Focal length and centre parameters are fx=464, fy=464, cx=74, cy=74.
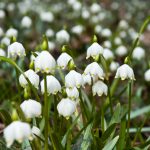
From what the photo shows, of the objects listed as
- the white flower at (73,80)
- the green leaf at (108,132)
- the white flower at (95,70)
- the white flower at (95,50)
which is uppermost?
the white flower at (95,50)

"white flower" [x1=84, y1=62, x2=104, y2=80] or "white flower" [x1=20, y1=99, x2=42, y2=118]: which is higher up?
"white flower" [x1=84, y1=62, x2=104, y2=80]

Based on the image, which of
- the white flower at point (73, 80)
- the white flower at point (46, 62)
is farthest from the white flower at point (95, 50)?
the white flower at point (46, 62)

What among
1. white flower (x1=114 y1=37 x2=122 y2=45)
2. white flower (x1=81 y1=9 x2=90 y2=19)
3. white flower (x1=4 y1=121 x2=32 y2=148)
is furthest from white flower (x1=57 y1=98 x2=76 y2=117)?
white flower (x1=81 y1=9 x2=90 y2=19)

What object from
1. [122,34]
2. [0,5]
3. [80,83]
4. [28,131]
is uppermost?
[0,5]

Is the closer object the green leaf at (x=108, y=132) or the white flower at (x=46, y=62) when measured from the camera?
the white flower at (x=46, y=62)

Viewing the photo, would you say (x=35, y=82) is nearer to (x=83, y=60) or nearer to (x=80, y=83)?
(x=80, y=83)

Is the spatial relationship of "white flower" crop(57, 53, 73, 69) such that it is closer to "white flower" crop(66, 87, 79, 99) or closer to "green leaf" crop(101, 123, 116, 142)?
"white flower" crop(66, 87, 79, 99)

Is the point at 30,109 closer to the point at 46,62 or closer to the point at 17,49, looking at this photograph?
the point at 46,62

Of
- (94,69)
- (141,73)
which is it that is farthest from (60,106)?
(141,73)

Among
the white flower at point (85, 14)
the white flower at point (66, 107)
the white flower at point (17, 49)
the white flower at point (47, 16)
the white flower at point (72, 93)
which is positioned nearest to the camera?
the white flower at point (66, 107)

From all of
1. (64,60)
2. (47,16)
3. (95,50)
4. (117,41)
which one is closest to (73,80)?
(64,60)

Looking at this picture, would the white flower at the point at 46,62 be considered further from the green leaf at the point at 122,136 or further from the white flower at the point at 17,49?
the green leaf at the point at 122,136
